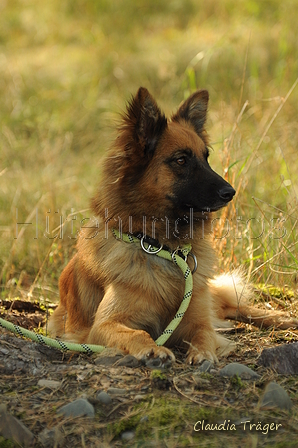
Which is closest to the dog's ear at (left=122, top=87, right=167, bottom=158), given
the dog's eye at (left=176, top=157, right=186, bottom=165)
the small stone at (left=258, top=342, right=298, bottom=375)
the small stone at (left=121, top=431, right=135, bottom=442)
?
the dog's eye at (left=176, top=157, right=186, bottom=165)

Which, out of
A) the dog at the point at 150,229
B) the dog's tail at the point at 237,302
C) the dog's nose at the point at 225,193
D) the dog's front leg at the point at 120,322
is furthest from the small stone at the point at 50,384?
the dog's tail at the point at 237,302

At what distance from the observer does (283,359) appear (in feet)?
9.24

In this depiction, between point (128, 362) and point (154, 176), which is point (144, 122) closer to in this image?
point (154, 176)

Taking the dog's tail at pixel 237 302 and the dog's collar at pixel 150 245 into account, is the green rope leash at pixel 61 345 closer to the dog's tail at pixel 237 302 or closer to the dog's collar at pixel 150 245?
the dog's collar at pixel 150 245

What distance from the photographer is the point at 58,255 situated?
583 centimetres

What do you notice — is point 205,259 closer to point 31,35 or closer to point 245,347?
point 245,347

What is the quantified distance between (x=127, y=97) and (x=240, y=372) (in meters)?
9.05

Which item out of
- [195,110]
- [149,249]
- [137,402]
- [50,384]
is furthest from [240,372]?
[195,110]

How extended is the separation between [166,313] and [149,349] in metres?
0.63

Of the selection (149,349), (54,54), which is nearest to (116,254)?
(149,349)

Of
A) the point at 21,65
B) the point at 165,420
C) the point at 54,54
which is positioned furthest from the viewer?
the point at 54,54

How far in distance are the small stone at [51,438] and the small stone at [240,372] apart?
948 millimetres

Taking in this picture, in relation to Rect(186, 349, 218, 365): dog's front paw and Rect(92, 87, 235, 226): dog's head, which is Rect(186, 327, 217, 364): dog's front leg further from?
Rect(92, 87, 235, 226): dog's head

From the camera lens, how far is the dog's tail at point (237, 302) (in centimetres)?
420
